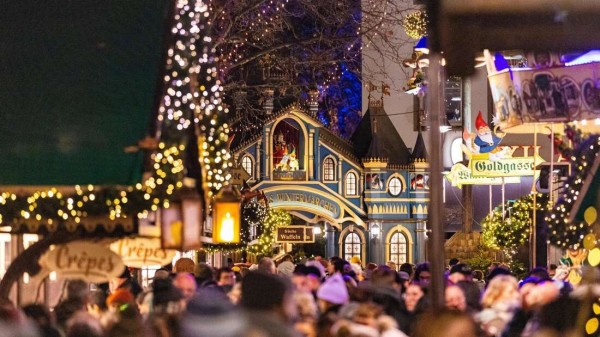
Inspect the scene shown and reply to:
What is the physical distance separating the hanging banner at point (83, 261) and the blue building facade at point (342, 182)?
41.0m

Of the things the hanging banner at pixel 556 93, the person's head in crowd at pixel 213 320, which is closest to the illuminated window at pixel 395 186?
the hanging banner at pixel 556 93

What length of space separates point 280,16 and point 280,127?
31274 mm

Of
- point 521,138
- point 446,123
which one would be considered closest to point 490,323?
point 521,138

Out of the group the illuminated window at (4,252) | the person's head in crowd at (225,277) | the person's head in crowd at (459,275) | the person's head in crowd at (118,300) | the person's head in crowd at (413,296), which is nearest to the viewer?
the person's head in crowd at (118,300)

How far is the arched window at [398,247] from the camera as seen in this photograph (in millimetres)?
54500

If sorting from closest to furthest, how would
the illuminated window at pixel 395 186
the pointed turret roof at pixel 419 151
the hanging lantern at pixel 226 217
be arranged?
the hanging lantern at pixel 226 217
the pointed turret roof at pixel 419 151
the illuminated window at pixel 395 186

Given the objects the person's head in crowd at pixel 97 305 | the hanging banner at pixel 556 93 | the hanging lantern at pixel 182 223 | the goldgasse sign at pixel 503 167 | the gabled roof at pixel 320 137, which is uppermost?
the gabled roof at pixel 320 137

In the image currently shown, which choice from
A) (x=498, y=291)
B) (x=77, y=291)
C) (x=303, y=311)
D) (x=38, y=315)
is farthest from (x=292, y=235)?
(x=38, y=315)

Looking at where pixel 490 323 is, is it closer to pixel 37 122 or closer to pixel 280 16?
pixel 37 122

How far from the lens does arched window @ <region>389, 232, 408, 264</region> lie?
2146 inches

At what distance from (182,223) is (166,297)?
187 centimetres

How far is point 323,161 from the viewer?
5606 cm

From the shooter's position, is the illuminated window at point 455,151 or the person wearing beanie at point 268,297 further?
the illuminated window at point 455,151

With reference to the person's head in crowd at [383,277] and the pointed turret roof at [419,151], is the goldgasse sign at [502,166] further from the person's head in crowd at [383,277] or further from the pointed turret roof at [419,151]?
the person's head in crowd at [383,277]
